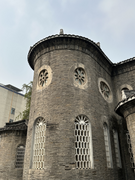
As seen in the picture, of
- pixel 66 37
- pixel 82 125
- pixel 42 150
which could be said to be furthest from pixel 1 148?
pixel 66 37

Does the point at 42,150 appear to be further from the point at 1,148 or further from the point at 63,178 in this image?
the point at 1,148

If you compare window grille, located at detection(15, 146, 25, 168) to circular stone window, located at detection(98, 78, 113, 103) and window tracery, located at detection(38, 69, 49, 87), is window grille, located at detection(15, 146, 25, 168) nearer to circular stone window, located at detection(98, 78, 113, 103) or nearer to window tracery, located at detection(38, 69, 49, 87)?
window tracery, located at detection(38, 69, 49, 87)

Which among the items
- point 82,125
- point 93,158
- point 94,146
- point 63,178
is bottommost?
point 63,178

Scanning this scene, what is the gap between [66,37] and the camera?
37.1 feet

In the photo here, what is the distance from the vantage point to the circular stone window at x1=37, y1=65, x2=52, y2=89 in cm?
1095


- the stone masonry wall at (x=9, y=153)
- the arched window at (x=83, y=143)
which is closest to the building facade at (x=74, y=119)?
the arched window at (x=83, y=143)

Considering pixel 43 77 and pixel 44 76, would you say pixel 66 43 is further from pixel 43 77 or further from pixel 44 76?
pixel 43 77

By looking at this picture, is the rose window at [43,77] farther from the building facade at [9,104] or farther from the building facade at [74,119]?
the building facade at [9,104]

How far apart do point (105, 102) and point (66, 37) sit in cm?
545

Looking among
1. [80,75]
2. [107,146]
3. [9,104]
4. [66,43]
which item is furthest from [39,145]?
[9,104]

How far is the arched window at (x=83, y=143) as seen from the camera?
8.88 metres

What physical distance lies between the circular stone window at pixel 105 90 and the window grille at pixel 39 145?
5.05 meters

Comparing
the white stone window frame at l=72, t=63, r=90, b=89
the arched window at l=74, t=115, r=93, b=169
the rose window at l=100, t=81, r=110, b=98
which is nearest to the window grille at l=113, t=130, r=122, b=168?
the rose window at l=100, t=81, r=110, b=98

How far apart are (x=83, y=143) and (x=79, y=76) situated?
4.32m
